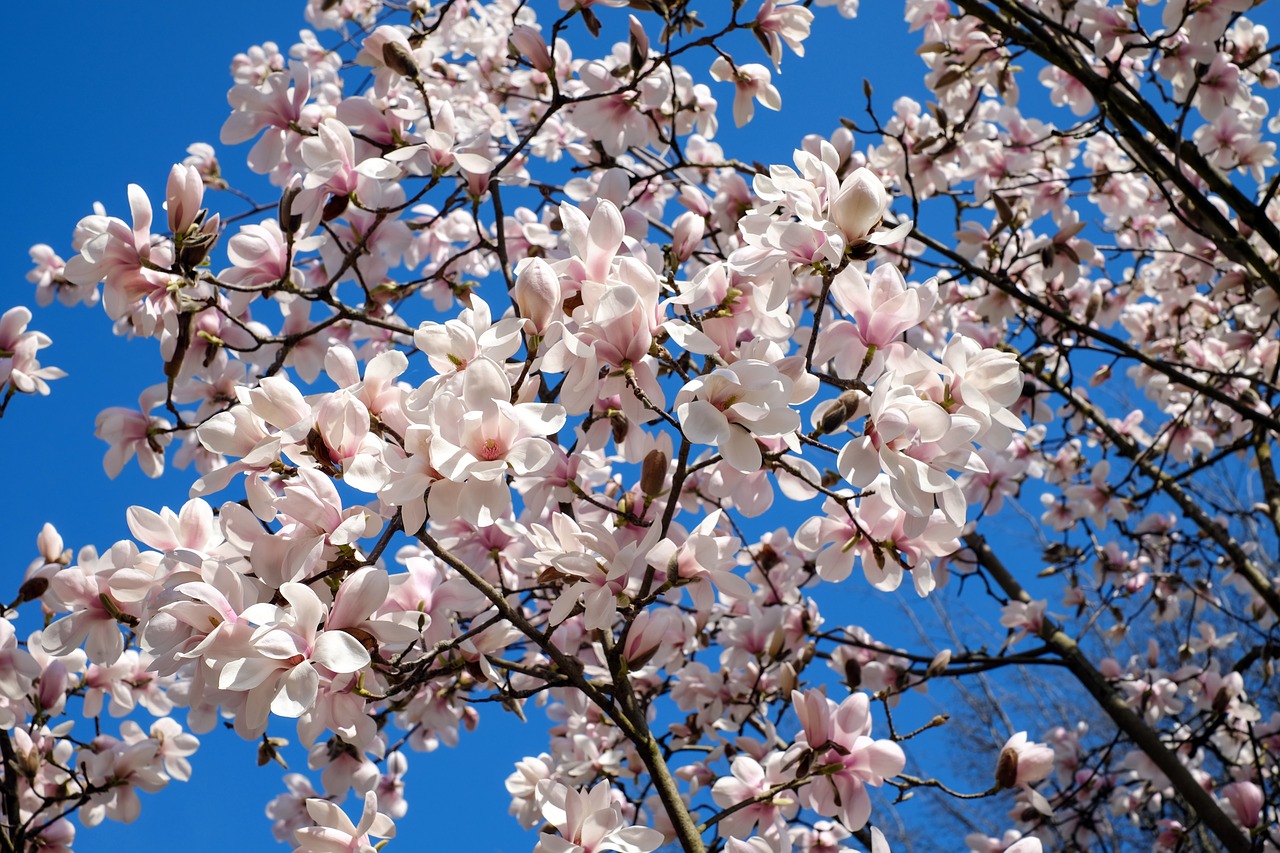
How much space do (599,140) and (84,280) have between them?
0.99 m

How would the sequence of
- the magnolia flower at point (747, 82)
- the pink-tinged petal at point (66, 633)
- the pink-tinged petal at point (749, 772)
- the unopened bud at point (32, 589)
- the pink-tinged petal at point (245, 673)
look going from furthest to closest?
1. the magnolia flower at point (747, 82)
2. the unopened bud at point (32, 589)
3. the pink-tinged petal at point (749, 772)
4. the pink-tinged petal at point (66, 633)
5. the pink-tinged petal at point (245, 673)

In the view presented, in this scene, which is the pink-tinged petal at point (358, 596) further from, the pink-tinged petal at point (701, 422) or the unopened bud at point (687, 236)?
the unopened bud at point (687, 236)

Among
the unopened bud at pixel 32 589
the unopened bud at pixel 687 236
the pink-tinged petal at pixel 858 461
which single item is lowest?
the pink-tinged petal at pixel 858 461

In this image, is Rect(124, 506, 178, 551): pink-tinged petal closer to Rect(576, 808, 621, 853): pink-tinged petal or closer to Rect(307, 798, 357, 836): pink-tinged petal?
Rect(307, 798, 357, 836): pink-tinged petal

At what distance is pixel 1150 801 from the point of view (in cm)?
325

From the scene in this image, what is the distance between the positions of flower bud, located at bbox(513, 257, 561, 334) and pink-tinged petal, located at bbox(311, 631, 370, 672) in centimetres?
35

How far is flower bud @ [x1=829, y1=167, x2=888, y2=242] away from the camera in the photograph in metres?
0.98

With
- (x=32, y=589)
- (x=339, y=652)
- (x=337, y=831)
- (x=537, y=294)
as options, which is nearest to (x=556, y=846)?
(x=337, y=831)

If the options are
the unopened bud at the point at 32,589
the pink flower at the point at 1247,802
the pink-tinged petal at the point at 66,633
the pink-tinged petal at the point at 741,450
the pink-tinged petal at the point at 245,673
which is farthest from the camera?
the pink flower at the point at 1247,802

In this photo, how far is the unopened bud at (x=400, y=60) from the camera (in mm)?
1633

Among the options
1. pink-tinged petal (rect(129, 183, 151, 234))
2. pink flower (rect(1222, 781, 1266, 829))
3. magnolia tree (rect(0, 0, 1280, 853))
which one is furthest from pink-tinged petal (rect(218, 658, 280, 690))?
pink flower (rect(1222, 781, 1266, 829))

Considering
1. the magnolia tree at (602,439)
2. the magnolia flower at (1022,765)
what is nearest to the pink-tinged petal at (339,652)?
the magnolia tree at (602,439)

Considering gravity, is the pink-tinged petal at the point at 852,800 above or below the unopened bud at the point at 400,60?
below

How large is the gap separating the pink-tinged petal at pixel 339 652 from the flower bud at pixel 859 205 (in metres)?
0.63
